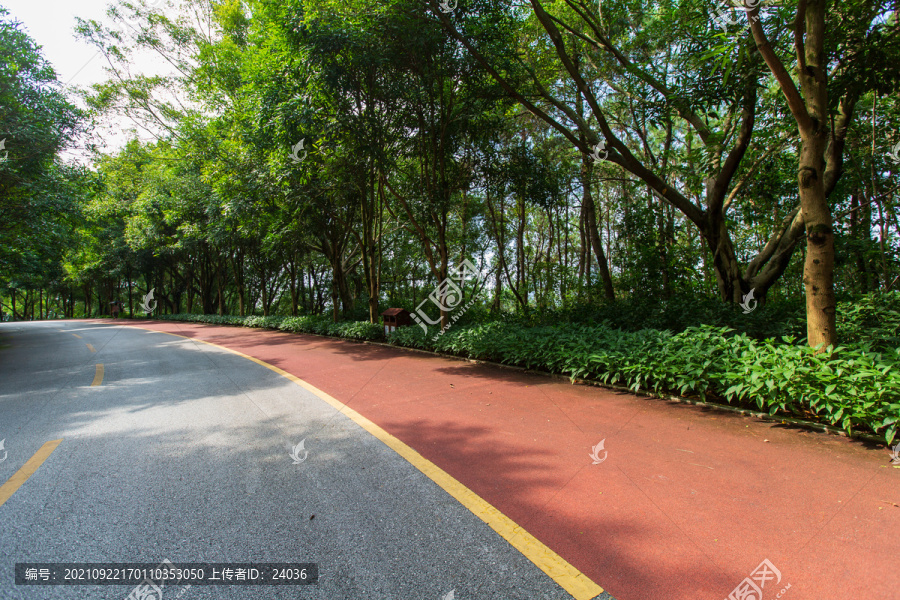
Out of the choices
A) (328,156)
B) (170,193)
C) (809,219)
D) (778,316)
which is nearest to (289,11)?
(328,156)

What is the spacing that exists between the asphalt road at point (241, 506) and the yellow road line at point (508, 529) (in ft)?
0.19

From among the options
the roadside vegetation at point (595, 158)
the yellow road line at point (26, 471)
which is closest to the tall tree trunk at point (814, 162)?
the roadside vegetation at point (595, 158)

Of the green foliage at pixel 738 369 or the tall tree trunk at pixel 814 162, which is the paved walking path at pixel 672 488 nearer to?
the green foliage at pixel 738 369

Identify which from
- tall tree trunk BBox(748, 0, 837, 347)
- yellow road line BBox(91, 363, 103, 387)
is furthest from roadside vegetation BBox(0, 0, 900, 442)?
yellow road line BBox(91, 363, 103, 387)

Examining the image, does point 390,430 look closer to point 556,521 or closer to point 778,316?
point 556,521

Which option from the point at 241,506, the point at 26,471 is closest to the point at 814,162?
the point at 241,506

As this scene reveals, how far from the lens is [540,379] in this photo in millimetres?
6363

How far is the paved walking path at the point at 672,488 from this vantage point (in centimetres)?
207

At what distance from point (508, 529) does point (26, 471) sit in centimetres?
385

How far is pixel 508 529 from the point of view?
8.08ft

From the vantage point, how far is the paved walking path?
6.80 feet

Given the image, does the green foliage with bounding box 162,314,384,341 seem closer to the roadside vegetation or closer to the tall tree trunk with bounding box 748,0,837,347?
the roadside vegetation

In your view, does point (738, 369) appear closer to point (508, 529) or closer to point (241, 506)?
point (508, 529)

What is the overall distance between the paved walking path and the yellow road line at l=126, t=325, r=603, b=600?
6 centimetres
